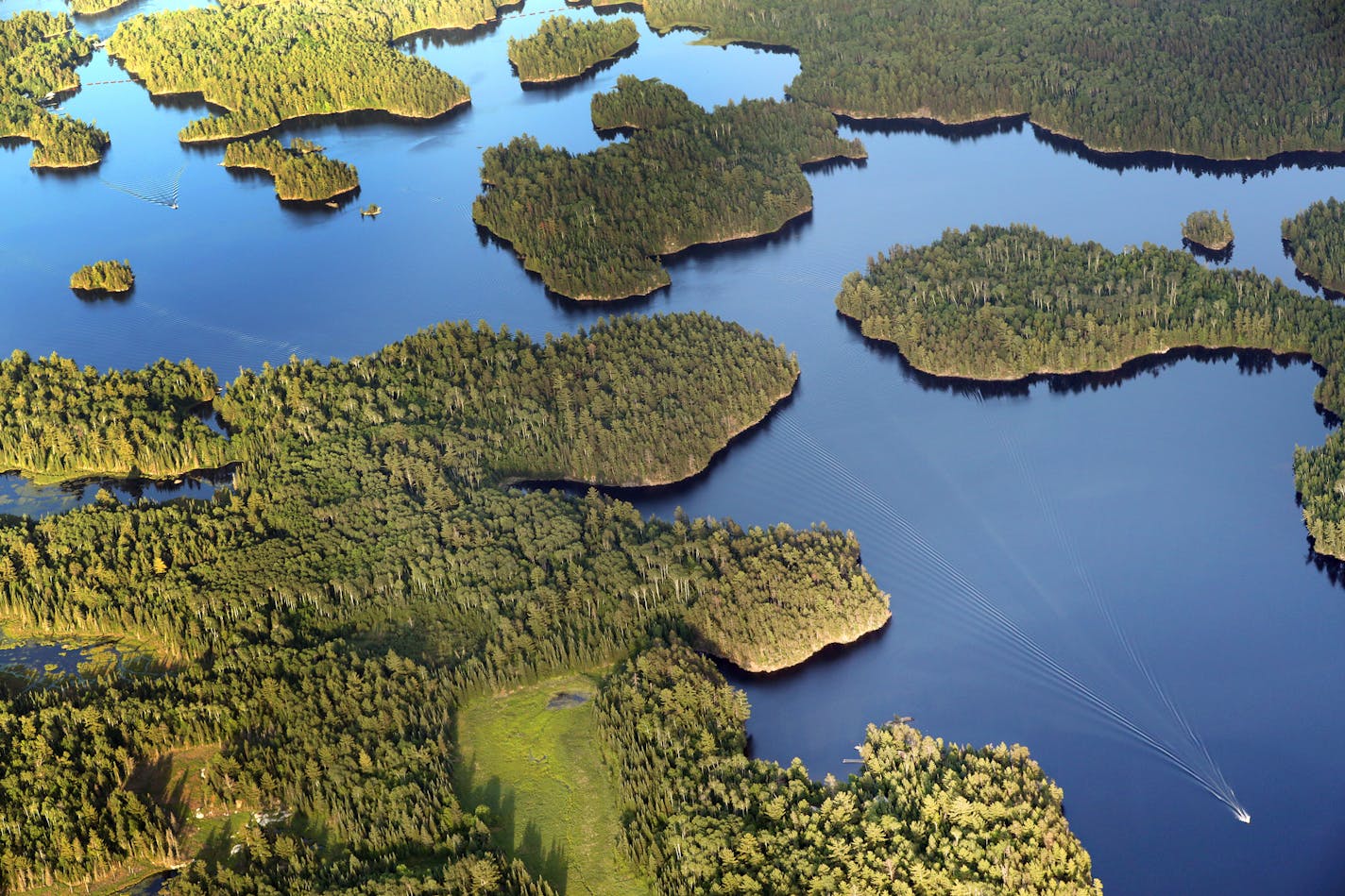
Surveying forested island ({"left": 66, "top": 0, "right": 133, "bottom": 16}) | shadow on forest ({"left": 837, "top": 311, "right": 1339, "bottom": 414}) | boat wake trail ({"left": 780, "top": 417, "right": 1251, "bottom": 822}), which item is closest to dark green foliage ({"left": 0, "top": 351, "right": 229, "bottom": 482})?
boat wake trail ({"left": 780, "top": 417, "right": 1251, "bottom": 822})

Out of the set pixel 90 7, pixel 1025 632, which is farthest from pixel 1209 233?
pixel 90 7

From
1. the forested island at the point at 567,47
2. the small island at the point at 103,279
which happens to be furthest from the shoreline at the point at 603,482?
the forested island at the point at 567,47

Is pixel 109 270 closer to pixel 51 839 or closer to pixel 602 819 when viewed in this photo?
pixel 51 839

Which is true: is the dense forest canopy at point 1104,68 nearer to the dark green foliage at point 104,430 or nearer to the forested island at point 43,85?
the forested island at point 43,85

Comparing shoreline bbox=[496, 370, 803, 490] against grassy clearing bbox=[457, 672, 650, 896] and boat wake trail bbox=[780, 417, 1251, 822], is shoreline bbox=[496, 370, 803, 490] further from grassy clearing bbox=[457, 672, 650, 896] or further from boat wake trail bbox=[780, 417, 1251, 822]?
grassy clearing bbox=[457, 672, 650, 896]

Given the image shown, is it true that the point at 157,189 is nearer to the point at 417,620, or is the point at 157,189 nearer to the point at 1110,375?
the point at 417,620

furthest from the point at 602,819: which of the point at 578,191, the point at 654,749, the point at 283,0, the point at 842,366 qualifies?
the point at 283,0
